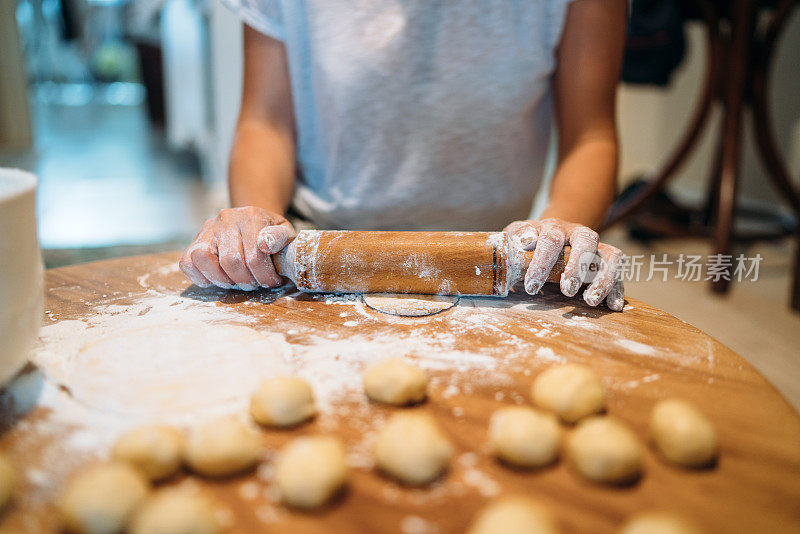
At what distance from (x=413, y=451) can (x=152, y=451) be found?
180 millimetres

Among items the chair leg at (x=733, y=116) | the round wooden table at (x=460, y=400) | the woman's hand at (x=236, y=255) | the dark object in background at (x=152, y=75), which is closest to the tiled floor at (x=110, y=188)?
the dark object in background at (x=152, y=75)

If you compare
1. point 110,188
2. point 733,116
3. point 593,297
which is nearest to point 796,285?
point 733,116

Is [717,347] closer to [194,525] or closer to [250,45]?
[194,525]

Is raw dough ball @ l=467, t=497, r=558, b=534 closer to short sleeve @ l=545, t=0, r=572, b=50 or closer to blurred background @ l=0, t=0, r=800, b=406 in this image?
short sleeve @ l=545, t=0, r=572, b=50

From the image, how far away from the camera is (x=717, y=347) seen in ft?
1.90

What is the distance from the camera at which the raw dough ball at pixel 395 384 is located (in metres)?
0.47

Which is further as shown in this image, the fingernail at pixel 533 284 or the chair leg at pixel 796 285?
the chair leg at pixel 796 285

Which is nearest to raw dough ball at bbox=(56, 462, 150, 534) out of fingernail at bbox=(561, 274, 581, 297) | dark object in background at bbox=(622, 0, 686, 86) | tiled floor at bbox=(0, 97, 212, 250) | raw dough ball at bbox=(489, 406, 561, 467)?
raw dough ball at bbox=(489, 406, 561, 467)

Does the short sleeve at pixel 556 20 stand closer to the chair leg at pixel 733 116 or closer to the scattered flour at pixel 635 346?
the scattered flour at pixel 635 346

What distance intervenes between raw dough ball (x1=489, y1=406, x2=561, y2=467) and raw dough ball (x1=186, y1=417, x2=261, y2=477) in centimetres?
18

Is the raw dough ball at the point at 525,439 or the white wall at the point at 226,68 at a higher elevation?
the white wall at the point at 226,68

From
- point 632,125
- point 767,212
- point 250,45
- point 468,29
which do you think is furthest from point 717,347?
point 632,125

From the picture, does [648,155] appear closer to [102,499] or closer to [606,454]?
[606,454]

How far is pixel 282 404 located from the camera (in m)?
0.45
